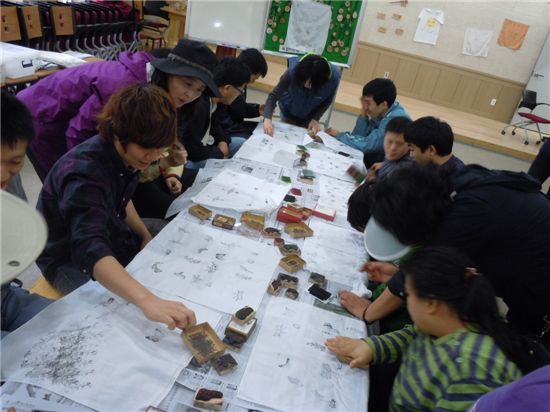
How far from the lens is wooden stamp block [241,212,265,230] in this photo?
145 cm

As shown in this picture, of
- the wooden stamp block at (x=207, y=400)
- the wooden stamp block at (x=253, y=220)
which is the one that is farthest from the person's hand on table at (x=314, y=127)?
the wooden stamp block at (x=207, y=400)

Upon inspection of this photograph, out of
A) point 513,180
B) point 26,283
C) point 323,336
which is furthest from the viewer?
point 26,283

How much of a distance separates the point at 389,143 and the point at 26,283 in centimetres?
200

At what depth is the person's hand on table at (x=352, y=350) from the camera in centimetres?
96

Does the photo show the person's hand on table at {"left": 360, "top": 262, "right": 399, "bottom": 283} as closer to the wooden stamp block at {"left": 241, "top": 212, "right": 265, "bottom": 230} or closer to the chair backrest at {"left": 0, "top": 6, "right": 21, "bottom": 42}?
the wooden stamp block at {"left": 241, "top": 212, "right": 265, "bottom": 230}

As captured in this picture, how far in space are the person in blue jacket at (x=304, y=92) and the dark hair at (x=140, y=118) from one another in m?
1.52

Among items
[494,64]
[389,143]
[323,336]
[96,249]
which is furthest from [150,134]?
[494,64]

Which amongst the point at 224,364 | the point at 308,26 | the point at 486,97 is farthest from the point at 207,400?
the point at 486,97

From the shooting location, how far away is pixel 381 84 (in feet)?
8.54

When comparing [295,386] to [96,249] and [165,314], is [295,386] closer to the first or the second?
[165,314]

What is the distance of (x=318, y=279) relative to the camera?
4.08 feet

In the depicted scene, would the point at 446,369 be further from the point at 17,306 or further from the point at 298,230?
the point at 17,306

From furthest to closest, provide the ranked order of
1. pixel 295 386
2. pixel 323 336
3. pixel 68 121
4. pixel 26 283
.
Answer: pixel 26 283, pixel 68 121, pixel 323 336, pixel 295 386

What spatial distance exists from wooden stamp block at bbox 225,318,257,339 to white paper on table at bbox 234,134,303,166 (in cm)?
125
